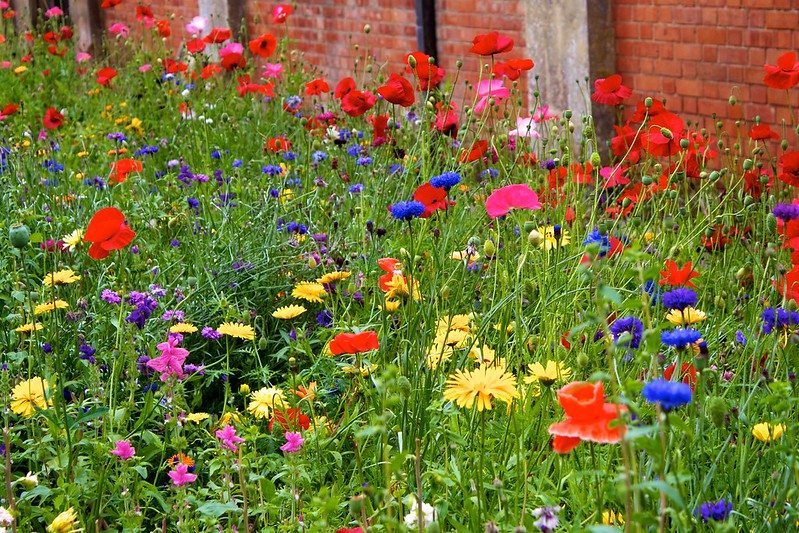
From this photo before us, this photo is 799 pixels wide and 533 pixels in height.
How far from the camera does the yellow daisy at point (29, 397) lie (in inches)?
80.2

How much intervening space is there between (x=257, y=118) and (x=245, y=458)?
3513 mm

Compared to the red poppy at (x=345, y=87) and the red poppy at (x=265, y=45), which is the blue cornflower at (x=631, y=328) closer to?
the red poppy at (x=345, y=87)

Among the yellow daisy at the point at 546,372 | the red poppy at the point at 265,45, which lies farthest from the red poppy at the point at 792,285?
the red poppy at the point at 265,45

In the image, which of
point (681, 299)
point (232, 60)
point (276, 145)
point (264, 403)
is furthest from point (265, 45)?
point (681, 299)

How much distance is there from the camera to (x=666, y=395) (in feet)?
3.65

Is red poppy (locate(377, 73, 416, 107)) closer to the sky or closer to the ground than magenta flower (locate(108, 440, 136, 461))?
closer to the sky

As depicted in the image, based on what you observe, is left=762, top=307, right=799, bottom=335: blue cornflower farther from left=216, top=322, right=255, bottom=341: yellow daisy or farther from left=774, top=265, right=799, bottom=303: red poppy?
left=216, top=322, right=255, bottom=341: yellow daisy

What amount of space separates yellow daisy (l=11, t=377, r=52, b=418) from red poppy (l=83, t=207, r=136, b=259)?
0.28 metres

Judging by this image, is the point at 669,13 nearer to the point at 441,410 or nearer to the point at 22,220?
the point at 22,220

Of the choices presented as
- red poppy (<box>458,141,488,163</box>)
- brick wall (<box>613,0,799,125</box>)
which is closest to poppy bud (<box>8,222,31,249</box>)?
red poppy (<box>458,141,488,163</box>)

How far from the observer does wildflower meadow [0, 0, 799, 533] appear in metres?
1.65

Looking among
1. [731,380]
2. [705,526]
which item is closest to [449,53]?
[731,380]

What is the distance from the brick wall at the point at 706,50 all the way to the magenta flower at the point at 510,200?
265 centimetres

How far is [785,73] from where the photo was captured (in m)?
2.97
